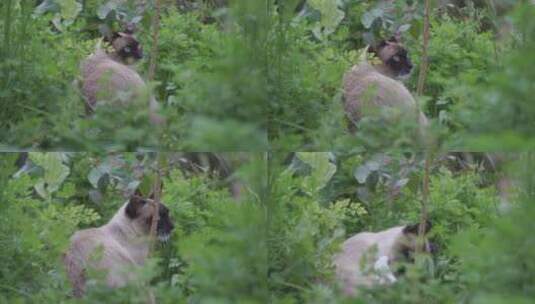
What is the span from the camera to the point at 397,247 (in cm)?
317

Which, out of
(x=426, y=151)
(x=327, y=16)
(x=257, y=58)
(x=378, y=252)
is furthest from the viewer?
(x=327, y=16)

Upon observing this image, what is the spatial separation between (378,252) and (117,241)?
0.71m

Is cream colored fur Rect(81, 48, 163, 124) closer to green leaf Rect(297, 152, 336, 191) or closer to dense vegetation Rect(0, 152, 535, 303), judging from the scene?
dense vegetation Rect(0, 152, 535, 303)

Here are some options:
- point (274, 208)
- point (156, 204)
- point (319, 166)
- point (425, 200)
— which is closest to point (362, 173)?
point (319, 166)

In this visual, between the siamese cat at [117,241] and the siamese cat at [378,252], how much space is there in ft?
1.60

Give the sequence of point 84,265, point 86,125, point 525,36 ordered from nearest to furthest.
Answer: point 525,36 < point 86,125 < point 84,265

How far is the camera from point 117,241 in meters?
3.23

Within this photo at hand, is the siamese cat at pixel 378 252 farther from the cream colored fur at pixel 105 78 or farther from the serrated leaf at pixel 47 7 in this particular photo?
the serrated leaf at pixel 47 7

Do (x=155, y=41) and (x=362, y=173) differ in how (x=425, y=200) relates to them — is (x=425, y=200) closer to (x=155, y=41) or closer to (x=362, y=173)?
(x=362, y=173)

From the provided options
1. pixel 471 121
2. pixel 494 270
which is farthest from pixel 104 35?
pixel 494 270

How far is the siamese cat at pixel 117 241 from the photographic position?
123 inches

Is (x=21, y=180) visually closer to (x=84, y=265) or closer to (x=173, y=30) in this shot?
(x=84, y=265)

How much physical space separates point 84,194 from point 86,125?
1.59 ft

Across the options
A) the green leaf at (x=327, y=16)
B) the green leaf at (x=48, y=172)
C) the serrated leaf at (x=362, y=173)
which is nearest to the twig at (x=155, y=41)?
the green leaf at (x=48, y=172)
